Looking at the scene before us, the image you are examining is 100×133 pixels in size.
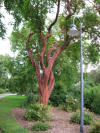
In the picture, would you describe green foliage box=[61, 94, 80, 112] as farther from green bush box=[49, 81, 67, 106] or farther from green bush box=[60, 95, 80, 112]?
green bush box=[49, 81, 67, 106]

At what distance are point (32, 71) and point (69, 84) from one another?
15.5 feet

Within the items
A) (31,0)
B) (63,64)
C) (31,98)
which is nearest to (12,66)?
(31,98)

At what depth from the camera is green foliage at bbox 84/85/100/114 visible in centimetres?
1425

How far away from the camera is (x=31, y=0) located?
10.3 m

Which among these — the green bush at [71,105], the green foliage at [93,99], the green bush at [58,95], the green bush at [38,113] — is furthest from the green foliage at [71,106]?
the green bush at [38,113]

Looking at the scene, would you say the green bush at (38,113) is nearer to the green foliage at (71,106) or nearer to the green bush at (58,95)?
the green foliage at (71,106)

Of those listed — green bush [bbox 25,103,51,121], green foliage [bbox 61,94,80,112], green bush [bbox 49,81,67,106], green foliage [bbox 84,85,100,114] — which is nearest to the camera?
green bush [bbox 25,103,51,121]

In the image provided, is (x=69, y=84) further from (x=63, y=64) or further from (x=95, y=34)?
(x=95, y=34)

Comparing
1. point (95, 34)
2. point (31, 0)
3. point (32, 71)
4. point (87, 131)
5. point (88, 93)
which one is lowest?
point (87, 131)

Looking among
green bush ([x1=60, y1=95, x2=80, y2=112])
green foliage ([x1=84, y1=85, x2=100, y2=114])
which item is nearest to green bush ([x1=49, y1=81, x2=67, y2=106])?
green bush ([x1=60, y1=95, x2=80, y2=112])

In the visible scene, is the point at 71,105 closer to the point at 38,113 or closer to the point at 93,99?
the point at 93,99

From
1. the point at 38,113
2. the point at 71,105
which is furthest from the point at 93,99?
the point at 38,113

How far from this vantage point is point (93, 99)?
51.9 ft

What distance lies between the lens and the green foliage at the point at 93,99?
14.2 m
